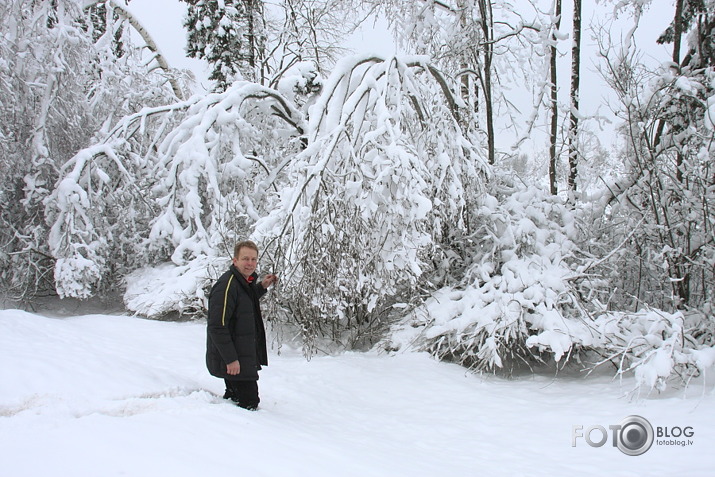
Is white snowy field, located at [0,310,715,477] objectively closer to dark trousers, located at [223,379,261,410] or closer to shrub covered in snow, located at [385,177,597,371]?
dark trousers, located at [223,379,261,410]

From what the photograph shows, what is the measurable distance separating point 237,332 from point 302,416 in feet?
3.41

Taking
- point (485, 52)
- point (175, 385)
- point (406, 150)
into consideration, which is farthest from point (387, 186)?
point (485, 52)

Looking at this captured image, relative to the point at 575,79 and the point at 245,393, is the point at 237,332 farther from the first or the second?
the point at 575,79

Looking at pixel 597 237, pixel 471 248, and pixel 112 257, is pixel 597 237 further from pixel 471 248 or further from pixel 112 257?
pixel 112 257

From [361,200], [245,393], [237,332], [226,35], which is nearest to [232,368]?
[237,332]

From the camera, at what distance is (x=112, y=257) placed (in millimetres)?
9414

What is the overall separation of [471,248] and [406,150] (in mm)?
2432

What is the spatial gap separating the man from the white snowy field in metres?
0.23

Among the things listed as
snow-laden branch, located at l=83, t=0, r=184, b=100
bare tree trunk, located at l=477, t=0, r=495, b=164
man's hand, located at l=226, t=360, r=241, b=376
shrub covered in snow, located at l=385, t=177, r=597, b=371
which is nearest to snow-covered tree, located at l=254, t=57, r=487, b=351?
shrub covered in snow, located at l=385, t=177, r=597, b=371

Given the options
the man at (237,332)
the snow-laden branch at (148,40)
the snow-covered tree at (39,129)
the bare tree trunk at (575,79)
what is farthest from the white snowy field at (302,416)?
the snow-laden branch at (148,40)

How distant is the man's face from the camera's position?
3762 mm

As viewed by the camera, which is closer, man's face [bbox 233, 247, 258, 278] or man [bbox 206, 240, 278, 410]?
man [bbox 206, 240, 278, 410]

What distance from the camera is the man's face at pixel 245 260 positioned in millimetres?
3762

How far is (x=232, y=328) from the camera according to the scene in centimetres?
368
